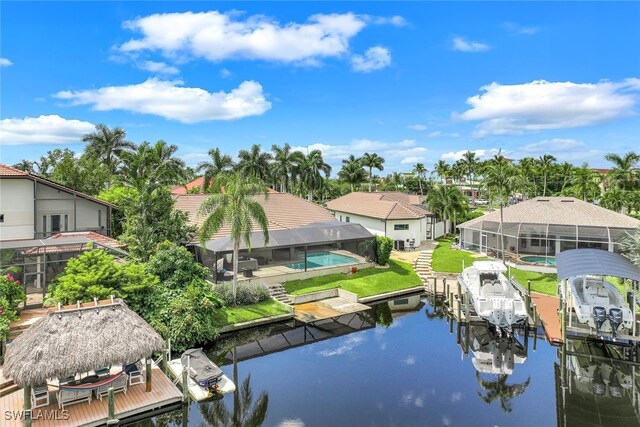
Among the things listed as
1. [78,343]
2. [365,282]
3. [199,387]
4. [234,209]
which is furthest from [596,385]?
[78,343]

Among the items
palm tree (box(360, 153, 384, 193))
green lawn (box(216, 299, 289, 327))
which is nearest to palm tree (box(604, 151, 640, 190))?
palm tree (box(360, 153, 384, 193))

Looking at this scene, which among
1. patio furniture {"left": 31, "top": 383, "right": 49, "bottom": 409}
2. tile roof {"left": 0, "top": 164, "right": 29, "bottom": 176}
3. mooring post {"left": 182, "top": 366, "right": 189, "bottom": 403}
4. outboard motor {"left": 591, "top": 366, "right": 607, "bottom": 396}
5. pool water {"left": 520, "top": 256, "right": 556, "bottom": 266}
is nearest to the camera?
patio furniture {"left": 31, "top": 383, "right": 49, "bottom": 409}

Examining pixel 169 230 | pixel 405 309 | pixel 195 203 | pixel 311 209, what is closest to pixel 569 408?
pixel 405 309

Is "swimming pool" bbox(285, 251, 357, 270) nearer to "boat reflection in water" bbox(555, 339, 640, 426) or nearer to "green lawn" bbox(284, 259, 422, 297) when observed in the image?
"green lawn" bbox(284, 259, 422, 297)

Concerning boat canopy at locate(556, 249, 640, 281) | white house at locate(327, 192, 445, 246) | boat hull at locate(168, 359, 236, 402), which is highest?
white house at locate(327, 192, 445, 246)

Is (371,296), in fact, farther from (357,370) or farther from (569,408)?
(569,408)

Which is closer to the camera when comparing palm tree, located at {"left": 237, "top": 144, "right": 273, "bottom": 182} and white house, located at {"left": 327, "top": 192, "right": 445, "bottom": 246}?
white house, located at {"left": 327, "top": 192, "right": 445, "bottom": 246}

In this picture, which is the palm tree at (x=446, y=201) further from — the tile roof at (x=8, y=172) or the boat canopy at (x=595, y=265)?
the tile roof at (x=8, y=172)
